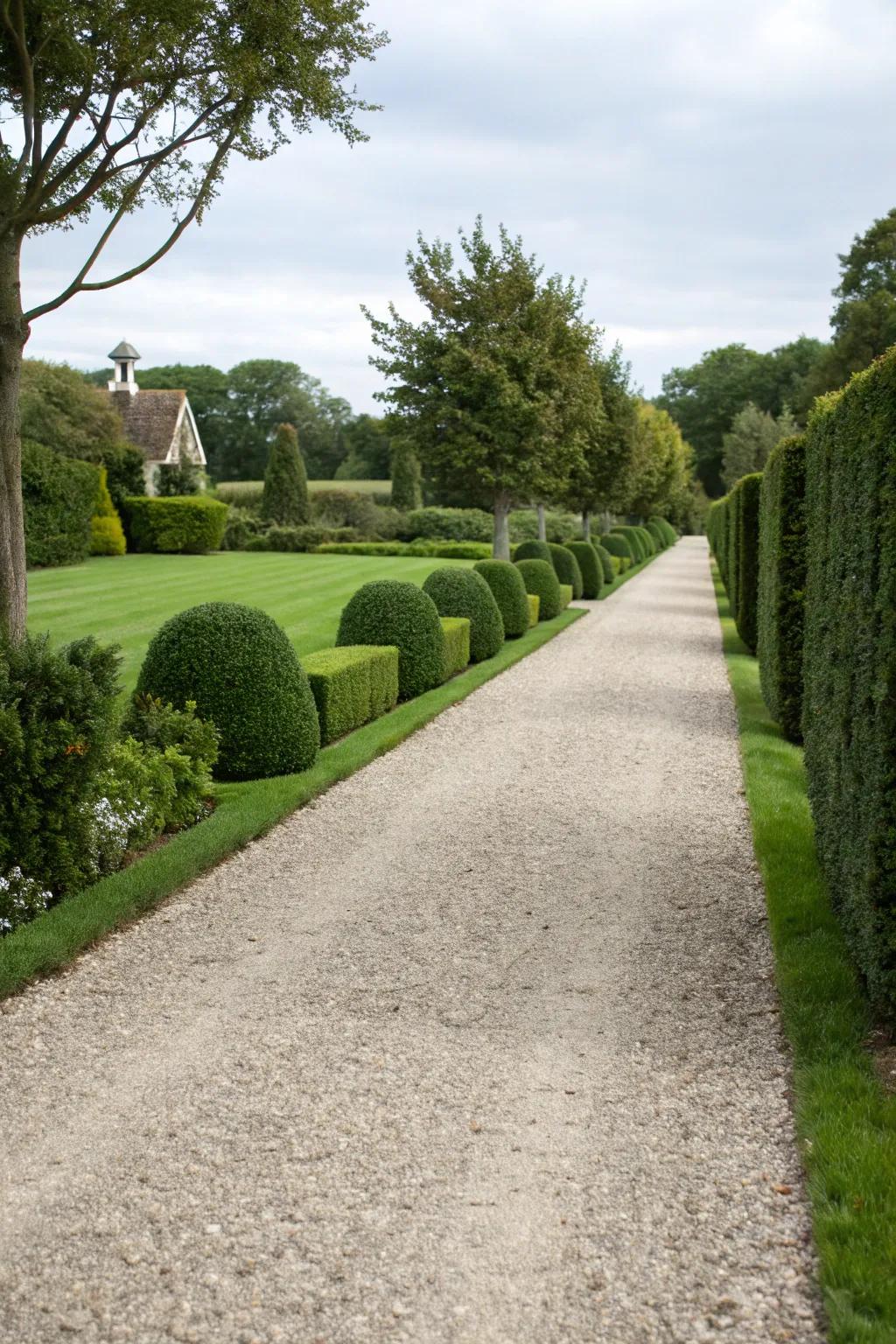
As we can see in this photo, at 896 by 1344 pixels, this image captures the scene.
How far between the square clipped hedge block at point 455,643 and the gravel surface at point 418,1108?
6.82m

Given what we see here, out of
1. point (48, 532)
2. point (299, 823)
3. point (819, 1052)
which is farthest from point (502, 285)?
point (819, 1052)

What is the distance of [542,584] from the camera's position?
21625mm

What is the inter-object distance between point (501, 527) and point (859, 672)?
65.1ft

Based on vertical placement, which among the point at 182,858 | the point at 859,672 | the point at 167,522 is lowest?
the point at 182,858

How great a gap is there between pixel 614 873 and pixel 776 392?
86022mm

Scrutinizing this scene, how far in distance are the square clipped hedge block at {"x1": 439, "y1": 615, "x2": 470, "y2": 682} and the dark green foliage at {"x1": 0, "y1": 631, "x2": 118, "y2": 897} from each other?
321 inches

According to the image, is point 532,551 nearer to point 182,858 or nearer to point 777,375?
point 182,858

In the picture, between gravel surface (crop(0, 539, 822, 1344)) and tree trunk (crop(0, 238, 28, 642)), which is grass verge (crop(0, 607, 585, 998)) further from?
tree trunk (crop(0, 238, 28, 642))

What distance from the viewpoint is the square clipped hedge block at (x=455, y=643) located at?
46.8ft

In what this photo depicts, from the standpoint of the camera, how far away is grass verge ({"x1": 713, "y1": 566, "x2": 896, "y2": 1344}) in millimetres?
Result: 2945

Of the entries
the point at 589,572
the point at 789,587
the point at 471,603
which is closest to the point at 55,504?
the point at 589,572

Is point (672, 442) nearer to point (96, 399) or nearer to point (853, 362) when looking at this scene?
point (853, 362)

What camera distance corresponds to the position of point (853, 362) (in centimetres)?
4769

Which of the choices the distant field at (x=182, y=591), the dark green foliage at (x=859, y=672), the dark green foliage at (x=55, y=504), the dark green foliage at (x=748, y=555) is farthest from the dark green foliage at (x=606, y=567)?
the dark green foliage at (x=859, y=672)
